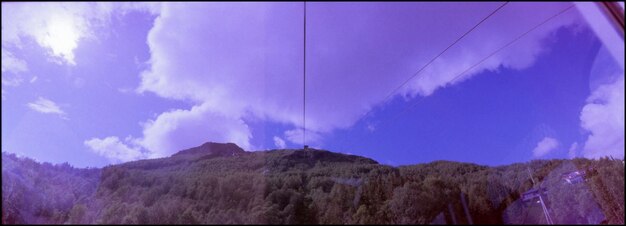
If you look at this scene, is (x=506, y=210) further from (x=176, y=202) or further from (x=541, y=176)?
(x=541, y=176)

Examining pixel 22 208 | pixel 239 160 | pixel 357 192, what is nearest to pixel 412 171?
pixel 357 192

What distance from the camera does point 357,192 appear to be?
774cm

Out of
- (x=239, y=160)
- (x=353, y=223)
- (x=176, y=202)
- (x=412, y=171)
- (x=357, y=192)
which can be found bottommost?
(x=353, y=223)

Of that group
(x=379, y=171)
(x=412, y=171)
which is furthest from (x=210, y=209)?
(x=379, y=171)

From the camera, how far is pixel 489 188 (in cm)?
926

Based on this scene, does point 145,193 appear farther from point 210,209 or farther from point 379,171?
point 379,171

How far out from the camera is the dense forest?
16.6 ft

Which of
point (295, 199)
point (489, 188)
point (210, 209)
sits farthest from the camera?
point (489, 188)

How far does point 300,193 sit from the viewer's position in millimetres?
7371

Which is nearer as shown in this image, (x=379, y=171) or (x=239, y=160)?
(x=379, y=171)

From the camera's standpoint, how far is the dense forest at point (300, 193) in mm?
5074

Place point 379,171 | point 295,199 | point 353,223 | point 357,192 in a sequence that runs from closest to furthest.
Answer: point 353,223 < point 295,199 < point 357,192 < point 379,171

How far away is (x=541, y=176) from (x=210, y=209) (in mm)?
10829

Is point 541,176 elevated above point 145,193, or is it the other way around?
point 541,176
